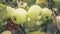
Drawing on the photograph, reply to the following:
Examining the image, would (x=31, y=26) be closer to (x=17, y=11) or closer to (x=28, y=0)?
(x=28, y=0)

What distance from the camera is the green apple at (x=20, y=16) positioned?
93cm

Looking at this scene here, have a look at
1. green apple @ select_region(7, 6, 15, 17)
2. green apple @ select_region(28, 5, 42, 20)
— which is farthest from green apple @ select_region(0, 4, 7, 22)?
green apple @ select_region(28, 5, 42, 20)

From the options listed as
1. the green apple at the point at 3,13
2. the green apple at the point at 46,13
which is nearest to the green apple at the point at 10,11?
the green apple at the point at 3,13

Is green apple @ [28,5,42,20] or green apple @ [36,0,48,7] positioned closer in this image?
green apple @ [28,5,42,20]

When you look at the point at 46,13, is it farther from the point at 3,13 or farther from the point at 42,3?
the point at 3,13

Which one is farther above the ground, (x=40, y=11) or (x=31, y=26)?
(x=40, y=11)

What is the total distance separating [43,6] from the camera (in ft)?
3.57

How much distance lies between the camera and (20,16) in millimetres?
936

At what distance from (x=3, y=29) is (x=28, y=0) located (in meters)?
0.17

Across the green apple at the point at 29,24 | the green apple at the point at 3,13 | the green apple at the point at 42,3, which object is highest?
the green apple at the point at 42,3

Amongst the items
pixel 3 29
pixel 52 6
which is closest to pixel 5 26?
pixel 3 29

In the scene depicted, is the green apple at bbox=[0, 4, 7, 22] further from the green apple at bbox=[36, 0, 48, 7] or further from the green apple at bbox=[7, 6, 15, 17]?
the green apple at bbox=[36, 0, 48, 7]

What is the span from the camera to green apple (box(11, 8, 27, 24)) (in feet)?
3.06

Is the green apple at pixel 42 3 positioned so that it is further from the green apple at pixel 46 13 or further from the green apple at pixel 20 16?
the green apple at pixel 20 16
